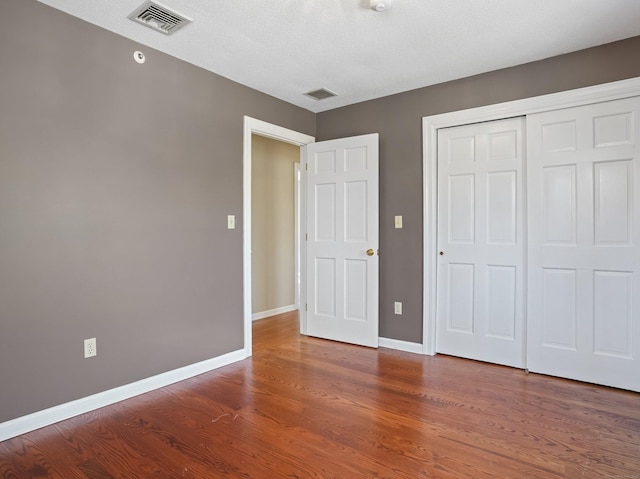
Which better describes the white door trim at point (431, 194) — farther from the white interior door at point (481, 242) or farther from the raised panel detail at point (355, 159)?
the raised panel detail at point (355, 159)

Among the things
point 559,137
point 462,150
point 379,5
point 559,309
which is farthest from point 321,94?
point 559,309

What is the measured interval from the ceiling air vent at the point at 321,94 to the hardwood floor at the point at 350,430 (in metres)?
2.52

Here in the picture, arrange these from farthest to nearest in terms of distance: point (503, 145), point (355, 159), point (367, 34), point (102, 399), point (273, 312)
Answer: point (273, 312), point (355, 159), point (503, 145), point (367, 34), point (102, 399)

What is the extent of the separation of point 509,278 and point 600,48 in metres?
1.80

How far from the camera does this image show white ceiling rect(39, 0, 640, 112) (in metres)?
2.26

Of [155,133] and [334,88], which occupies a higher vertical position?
[334,88]

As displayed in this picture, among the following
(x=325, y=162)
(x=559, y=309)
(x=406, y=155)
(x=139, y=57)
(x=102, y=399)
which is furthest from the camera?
(x=325, y=162)

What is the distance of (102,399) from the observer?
2467mm

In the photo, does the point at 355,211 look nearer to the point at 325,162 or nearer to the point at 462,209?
the point at 325,162

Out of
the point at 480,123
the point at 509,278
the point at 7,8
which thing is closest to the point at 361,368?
the point at 509,278

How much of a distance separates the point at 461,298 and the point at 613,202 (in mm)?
1336

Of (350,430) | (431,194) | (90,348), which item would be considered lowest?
(350,430)

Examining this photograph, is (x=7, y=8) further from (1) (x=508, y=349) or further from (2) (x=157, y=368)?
(1) (x=508, y=349)

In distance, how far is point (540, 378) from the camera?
116 inches
